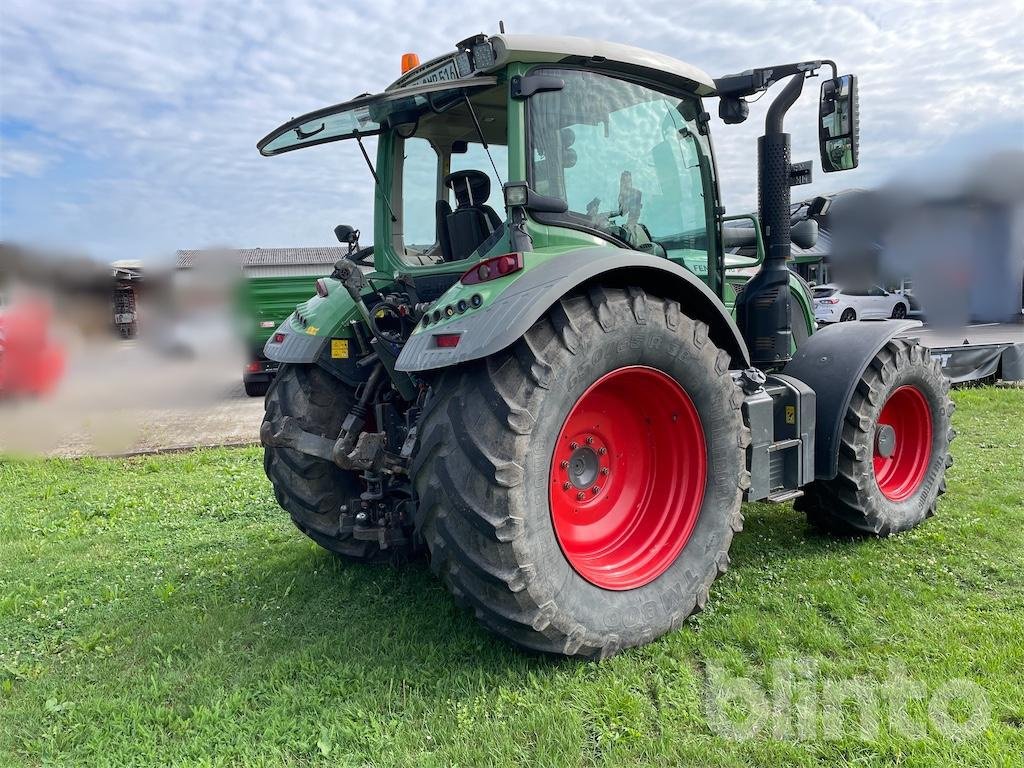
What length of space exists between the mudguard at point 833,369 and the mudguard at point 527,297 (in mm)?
1183

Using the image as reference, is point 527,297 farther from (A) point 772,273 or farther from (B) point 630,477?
(A) point 772,273

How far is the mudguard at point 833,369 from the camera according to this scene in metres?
3.99

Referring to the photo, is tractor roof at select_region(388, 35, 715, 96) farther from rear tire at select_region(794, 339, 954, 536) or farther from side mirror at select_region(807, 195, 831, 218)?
rear tire at select_region(794, 339, 954, 536)

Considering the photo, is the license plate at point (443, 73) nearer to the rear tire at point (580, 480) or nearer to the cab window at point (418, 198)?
the cab window at point (418, 198)

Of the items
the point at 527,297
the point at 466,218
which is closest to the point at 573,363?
the point at 527,297

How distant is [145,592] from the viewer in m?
3.90

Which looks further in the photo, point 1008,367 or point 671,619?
point 1008,367

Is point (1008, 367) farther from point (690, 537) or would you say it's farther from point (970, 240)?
point (690, 537)

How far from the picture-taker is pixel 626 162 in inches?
143

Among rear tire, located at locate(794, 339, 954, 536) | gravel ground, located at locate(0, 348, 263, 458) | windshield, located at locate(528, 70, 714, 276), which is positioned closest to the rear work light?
windshield, located at locate(528, 70, 714, 276)

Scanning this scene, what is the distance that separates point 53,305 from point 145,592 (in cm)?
347

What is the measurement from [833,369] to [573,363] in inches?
80.5

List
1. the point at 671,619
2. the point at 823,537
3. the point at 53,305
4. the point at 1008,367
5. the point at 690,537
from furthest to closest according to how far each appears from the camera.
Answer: the point at 1008,367 → the point at 53,305 → the point at 823,537 → the point at 690,537 → the point at 671,619

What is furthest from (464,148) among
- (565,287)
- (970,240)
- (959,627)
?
(970,240)
